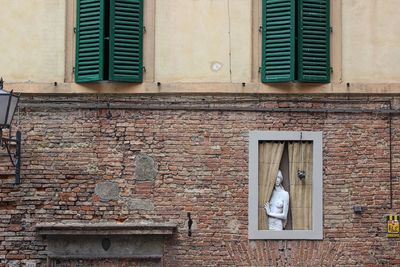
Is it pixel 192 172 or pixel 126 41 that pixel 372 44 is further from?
pixel 126 41

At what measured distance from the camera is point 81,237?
12.7 metres

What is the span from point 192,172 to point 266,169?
3.40 ft

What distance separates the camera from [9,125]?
11.5 m

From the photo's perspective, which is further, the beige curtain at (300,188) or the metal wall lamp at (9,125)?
the beige curtain at (300,188)

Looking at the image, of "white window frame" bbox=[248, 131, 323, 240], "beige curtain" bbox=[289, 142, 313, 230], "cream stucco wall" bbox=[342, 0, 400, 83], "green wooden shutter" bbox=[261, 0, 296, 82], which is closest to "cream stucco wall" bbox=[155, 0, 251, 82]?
"green wooden shutter" bbox=[261, 0, 296, 82]

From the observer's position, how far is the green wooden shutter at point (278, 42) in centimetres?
1283

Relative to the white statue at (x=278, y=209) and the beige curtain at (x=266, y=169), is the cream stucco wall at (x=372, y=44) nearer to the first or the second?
the beige curtain at (x=266, y=169)

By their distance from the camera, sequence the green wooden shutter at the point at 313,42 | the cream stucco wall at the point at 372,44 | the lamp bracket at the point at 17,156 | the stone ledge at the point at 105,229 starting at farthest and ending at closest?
the cream stucco wall at the point at 372,44
the green wooden shutter at the point at 313,42
the lamp bracket at the point at 17,156
the stone ledge at the point at 105,229

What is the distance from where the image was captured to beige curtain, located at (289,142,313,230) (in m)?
12.9

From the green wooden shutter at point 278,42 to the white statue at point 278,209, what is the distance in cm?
148

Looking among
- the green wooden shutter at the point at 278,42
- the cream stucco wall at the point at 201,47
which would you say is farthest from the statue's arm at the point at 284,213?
the green wooden shutter at the point at 278,42

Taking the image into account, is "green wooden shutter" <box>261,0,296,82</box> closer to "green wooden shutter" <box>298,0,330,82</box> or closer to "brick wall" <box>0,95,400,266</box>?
"green wooden shutter" <box>298,0,330,82</box>

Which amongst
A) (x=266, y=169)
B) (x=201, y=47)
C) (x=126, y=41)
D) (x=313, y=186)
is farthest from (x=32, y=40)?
(x=313, y=186)

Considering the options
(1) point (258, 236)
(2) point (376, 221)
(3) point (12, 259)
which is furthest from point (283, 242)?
(3) point (12, 259)
